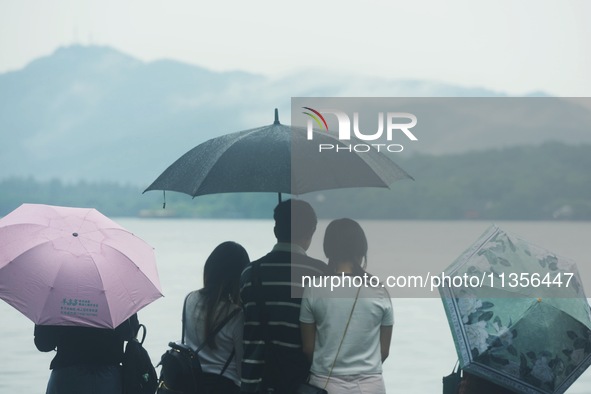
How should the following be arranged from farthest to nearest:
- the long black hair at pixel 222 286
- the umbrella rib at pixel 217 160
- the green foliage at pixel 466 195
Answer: the green foliage at pixel 466 195, the umbrella rib at pixel 217 160, the long black hair at pixel 222 286

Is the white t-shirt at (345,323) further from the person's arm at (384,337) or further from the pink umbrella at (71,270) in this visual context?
the pink umbrella at (71,270)

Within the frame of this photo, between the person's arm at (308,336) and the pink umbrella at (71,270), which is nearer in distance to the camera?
the person's arm at (308,336)

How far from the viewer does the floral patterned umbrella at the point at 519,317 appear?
5.06 metres

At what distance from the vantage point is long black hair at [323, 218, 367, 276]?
5.03m

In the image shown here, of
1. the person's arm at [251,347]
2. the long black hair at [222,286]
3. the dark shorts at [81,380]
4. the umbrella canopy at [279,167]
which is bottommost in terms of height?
the dark shorts at [81,380]

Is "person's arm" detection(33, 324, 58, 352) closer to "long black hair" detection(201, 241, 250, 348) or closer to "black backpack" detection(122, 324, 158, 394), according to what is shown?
"black backpack" detection(122, 324, 158, 394)

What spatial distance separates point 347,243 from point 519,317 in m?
0.80

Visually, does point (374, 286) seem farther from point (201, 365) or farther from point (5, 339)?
point (5, 339)

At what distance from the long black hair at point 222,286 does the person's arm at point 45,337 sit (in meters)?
0.71

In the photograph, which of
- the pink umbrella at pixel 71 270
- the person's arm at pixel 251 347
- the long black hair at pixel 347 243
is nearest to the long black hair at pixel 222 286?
the person's arm at pixel 251 347

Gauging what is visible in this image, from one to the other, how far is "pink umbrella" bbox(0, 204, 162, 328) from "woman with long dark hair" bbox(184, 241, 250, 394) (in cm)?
37

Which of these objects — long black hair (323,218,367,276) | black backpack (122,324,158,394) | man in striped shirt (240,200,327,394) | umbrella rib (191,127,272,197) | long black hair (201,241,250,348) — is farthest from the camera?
umbrella rib (191,127,272,197)

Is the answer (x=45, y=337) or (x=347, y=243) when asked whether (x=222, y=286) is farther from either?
(x=45, y=337)

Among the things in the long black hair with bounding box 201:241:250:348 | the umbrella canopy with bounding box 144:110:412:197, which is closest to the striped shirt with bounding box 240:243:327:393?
the long black hair with bounding box 201:241:250:348
